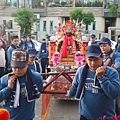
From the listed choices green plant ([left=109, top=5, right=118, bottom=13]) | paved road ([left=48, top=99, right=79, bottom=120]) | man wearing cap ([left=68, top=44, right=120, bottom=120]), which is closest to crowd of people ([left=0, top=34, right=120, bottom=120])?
man wearing cap ([left=68, top=44, right=120, bottom=120])

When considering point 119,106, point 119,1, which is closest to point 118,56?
point 119,106

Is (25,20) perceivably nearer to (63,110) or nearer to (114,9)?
(114,9)

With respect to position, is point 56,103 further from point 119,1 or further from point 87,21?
point 119,1

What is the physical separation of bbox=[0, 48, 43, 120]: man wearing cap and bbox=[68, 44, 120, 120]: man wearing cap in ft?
1.58

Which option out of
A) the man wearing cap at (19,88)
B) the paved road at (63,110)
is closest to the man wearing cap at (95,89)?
the man wearing cap at (19,88)

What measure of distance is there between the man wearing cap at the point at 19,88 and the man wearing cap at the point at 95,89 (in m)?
0.48

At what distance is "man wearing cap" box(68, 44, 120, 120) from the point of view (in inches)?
91.4

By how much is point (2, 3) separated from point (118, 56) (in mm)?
30896

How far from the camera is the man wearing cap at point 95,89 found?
2.32 meters

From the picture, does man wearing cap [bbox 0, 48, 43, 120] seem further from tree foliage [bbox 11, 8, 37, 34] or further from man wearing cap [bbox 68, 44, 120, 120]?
tree foliage [bbox 11, 8, 37, 34]

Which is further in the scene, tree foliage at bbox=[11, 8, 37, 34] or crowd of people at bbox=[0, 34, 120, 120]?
tree foliage at bbox=[11, 8, 37, 34]

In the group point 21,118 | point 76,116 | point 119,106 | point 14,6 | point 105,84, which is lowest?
point 76,116

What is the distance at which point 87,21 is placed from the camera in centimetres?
2625

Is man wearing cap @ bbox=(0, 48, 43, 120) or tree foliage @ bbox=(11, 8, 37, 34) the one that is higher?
tree foliage @ bbox=(11, 8, 37, 34)
